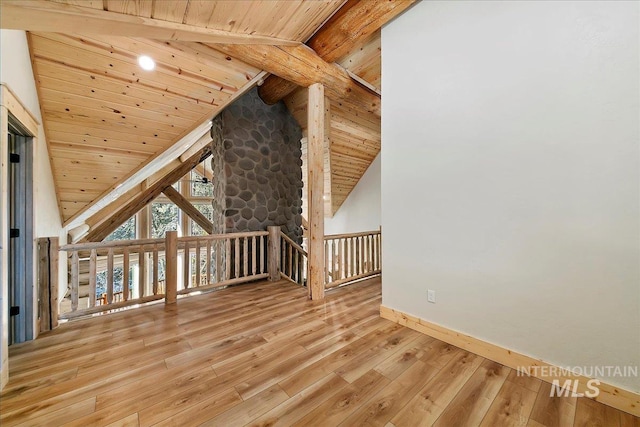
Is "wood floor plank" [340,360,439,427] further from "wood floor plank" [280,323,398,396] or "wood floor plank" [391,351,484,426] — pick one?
"wood floor plank" [280,323,398,396]

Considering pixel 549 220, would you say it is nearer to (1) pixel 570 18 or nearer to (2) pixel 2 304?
(1) pixel 570 18

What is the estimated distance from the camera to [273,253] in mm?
3863

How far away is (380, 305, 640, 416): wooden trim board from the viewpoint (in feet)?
4.40

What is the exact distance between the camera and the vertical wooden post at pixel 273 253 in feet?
12.6

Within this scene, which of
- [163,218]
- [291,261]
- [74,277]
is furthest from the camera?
[163,218]

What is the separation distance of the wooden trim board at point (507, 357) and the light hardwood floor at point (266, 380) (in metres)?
0.05

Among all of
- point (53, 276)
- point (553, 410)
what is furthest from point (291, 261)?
point (553, 410)

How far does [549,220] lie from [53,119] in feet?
13.8

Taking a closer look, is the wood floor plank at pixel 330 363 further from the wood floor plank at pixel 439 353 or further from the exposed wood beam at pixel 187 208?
the exposed wood beam at pixel 187 208

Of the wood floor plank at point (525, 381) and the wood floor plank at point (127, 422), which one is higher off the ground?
the wood floor plank at point (127, 422)

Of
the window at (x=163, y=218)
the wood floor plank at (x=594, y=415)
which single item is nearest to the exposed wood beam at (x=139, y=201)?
the window at (x=163, y=218)

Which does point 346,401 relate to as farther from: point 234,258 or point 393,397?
point 234,258

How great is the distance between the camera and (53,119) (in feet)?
7.75

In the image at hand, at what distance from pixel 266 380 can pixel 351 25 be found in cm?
309
